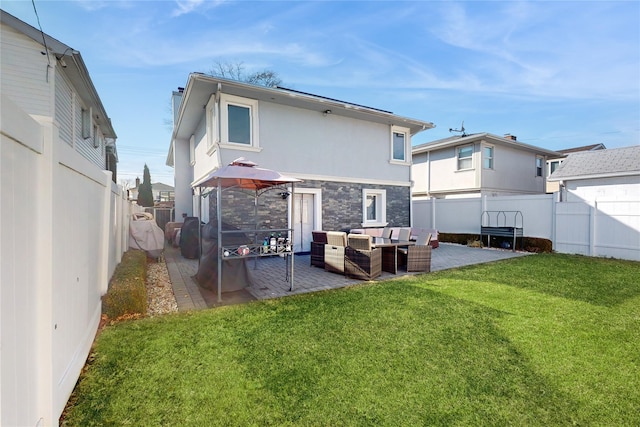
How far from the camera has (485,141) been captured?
15766 millimetres

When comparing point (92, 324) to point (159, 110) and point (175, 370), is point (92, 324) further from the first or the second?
point (159, 110)

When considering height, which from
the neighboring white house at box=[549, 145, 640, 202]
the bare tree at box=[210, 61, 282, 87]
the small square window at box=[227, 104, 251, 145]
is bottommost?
the neighboring white house at box=[549, 145, 640, 202]

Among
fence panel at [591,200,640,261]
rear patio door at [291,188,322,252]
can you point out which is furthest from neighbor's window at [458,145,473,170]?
rear patio door at [291,188,322,252]

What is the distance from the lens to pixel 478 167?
618 inches

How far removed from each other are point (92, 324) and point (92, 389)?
4.00ft

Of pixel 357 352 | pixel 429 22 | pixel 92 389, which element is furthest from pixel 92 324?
pixel 429 22

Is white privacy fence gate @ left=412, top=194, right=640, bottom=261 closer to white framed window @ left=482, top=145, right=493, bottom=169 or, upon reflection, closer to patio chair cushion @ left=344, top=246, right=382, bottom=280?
white framed window @ left=482, top=145, right=493, bottom=169

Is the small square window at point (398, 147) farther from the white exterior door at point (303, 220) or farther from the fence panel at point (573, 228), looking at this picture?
the fence panel at point (573, 228)

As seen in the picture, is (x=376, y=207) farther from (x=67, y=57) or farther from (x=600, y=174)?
(x=67, y=57)

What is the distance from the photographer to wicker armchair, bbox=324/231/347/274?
7148 millimetres

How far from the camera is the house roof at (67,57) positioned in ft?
24.7

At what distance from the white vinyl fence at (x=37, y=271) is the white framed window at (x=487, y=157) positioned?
17273mm

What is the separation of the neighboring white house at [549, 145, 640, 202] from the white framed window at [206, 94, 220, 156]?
41.4 ft

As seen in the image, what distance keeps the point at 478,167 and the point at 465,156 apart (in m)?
1.09
